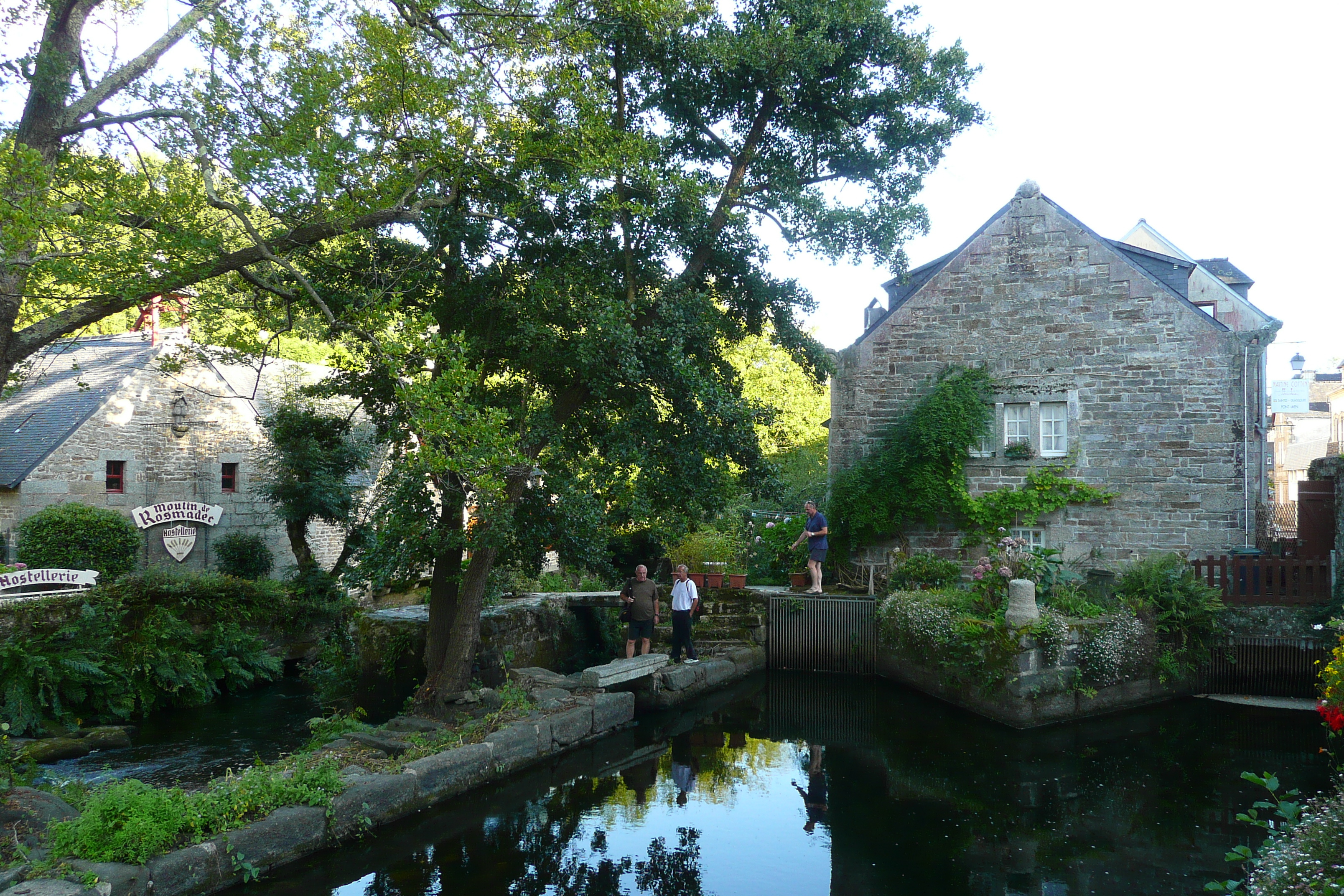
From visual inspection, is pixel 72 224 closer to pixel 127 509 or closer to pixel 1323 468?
pixel 127 509

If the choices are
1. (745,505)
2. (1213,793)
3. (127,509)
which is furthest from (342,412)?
(1213,793)

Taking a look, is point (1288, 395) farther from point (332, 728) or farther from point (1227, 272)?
point (332, 728)

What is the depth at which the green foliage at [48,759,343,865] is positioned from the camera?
18.8 feet

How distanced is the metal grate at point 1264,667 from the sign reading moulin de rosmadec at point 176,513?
58.1ft

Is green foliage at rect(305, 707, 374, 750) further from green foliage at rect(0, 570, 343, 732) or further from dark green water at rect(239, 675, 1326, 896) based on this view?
green foliage at rect(0, 570, 343, 732)

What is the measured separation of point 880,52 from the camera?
11742 mm

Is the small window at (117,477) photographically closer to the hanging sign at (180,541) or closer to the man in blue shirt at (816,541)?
the hanging sign at (180,541)

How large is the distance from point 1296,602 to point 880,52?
9664 mm

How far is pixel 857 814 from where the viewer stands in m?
8.03

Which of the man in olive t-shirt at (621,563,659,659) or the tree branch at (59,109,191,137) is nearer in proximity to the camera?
the tree branch at (59,109,191,137)

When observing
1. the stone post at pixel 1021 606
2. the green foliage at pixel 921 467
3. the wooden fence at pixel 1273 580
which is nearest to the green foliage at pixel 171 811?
the stone post at pixel 1021 606

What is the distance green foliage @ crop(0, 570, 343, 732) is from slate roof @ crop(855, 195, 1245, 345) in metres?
11.9

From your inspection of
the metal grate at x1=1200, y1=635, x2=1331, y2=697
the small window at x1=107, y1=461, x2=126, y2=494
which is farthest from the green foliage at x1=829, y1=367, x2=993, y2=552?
the small window at x1=107, y1=461, x2=126, y2=494

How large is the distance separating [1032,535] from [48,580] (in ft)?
51.8
